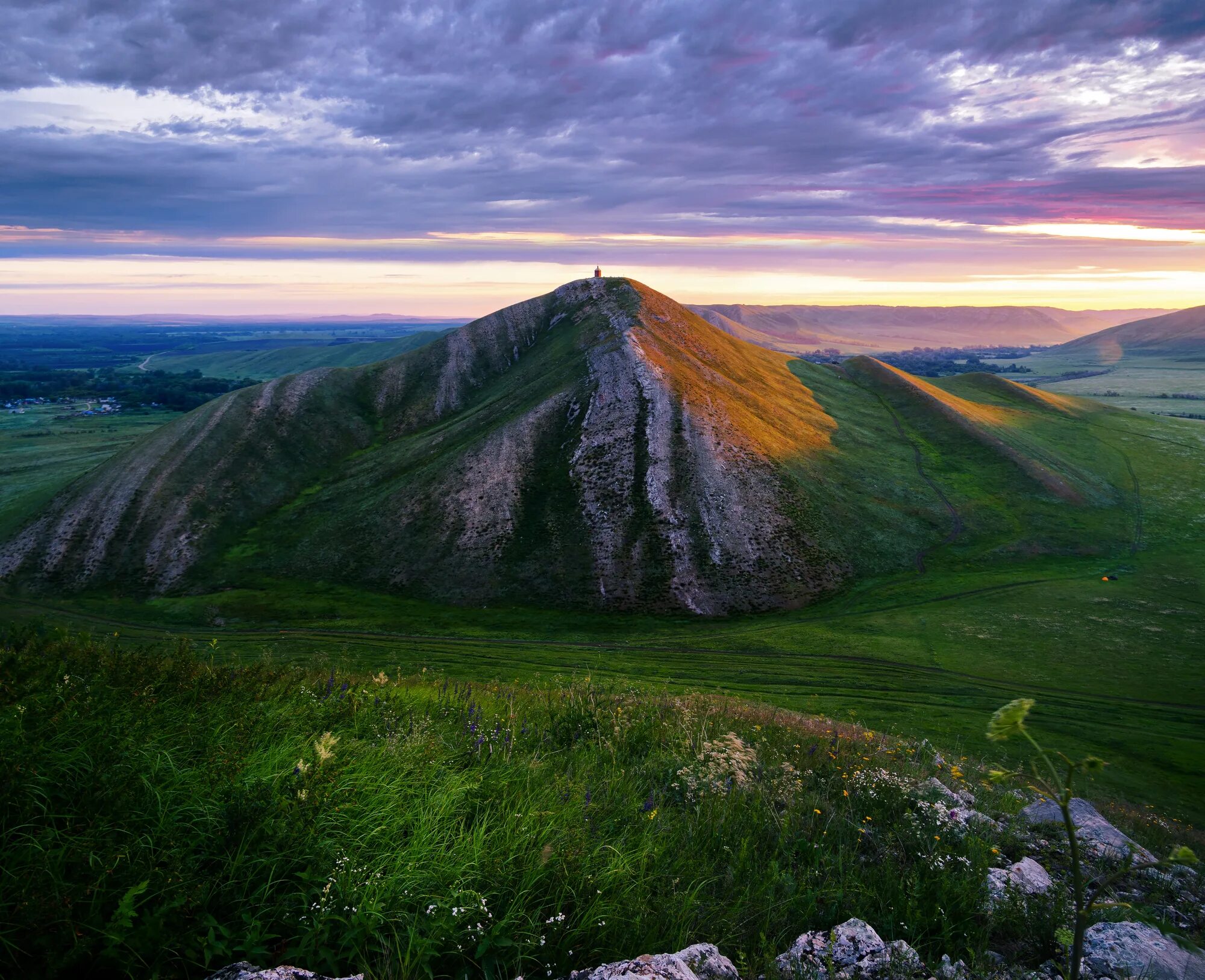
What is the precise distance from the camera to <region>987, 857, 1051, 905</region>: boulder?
795cm

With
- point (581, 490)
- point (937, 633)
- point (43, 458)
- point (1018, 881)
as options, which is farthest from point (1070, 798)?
point (43, 458)

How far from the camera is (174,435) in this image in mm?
92250

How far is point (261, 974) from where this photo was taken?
4566 millimetres

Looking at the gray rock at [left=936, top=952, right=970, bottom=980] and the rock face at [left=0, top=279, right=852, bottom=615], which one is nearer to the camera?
the gray rock at [left=936, top=952, right=970, bottom=980]

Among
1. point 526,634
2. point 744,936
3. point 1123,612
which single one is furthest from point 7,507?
point 1123,612

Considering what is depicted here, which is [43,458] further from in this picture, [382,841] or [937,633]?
[382,841]

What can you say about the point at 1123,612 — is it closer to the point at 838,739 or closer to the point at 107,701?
the point at 838,739

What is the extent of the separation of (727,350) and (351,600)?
3048 inches

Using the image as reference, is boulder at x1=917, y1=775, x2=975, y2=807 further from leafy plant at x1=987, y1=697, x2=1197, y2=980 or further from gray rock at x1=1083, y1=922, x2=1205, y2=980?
leafy plant at x1=987, y1=697, x2=1197, y2=980

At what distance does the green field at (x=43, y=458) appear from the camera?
279 ft

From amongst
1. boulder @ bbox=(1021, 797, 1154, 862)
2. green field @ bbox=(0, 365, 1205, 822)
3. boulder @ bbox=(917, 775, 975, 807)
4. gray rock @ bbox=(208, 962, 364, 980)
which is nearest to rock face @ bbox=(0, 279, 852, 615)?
green field @ bbox=(0, 365, 1205, 822)

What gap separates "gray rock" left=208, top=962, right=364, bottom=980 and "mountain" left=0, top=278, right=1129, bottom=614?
56208mm

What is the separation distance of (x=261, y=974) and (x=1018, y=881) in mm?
9158

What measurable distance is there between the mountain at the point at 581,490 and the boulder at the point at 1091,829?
47.4 m
